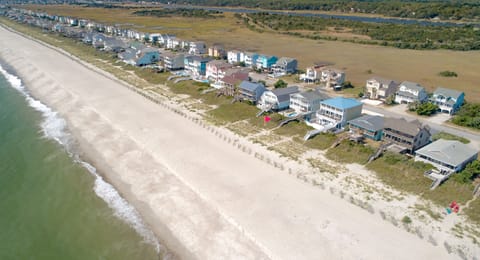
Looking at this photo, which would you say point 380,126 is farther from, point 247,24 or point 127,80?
point 247,24

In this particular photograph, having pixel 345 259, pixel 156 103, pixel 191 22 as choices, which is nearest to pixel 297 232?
pixel 345 259

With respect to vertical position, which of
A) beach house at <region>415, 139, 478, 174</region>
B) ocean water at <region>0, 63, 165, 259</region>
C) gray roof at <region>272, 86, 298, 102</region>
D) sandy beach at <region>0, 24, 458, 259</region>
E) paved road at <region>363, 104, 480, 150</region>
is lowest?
ocean water at <region>0, 63, 165, 259</region>

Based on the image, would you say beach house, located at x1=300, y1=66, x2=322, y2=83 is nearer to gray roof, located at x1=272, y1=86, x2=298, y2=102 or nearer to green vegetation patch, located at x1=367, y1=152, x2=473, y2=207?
gray roof, located at x1=272, y1=86, x2=298, y2=102

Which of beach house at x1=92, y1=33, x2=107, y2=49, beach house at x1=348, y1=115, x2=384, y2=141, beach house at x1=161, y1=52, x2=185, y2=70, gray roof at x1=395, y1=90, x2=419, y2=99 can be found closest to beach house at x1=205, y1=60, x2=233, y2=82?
beach house at x1=161, y1=52, x2=185, y2=70

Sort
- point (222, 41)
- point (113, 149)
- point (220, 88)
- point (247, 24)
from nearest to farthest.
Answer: point (113, 149) < point (220, 88) < point (222, 41) < point (247, 24)

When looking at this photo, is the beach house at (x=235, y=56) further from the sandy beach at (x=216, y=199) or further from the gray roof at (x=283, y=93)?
the sandy beach at (x=216, y=199)

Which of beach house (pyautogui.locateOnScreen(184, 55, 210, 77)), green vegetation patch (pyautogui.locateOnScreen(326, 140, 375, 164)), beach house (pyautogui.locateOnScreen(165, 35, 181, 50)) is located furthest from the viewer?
beach house (pyautogui.locateOnScreen(165, 35, 181, 50))
